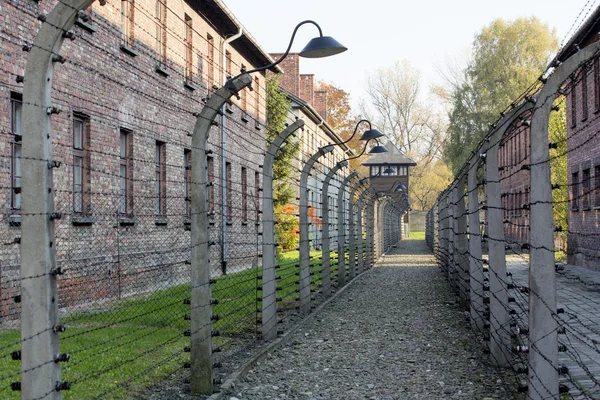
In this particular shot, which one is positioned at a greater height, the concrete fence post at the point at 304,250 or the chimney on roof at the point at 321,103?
the chimney on roof at the point at 321,103

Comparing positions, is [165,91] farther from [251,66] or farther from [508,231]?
[508,231]

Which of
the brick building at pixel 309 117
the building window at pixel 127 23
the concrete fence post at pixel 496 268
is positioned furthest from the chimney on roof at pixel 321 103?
the concrete fence post at pixel 496 268

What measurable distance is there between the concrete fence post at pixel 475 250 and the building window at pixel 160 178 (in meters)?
7.92

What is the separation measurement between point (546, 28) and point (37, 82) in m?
46.7

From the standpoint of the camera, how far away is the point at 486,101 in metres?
46.9

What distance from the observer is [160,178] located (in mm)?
17594

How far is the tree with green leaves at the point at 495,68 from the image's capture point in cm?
4650

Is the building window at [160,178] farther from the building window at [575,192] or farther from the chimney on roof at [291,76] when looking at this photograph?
the chimney on roof at [291,76]

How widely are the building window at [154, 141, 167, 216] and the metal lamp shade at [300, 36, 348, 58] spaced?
7.33 metres

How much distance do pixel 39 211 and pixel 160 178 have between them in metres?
13.6

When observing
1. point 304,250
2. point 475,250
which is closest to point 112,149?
point 304,250

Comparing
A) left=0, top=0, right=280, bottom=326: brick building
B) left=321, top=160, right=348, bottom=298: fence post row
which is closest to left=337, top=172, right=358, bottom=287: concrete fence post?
left=321, top=160, right=348, bottom=298: fence post row

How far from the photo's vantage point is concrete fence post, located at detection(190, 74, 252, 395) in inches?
263

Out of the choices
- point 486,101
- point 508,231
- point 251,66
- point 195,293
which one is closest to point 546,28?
point 486,101
